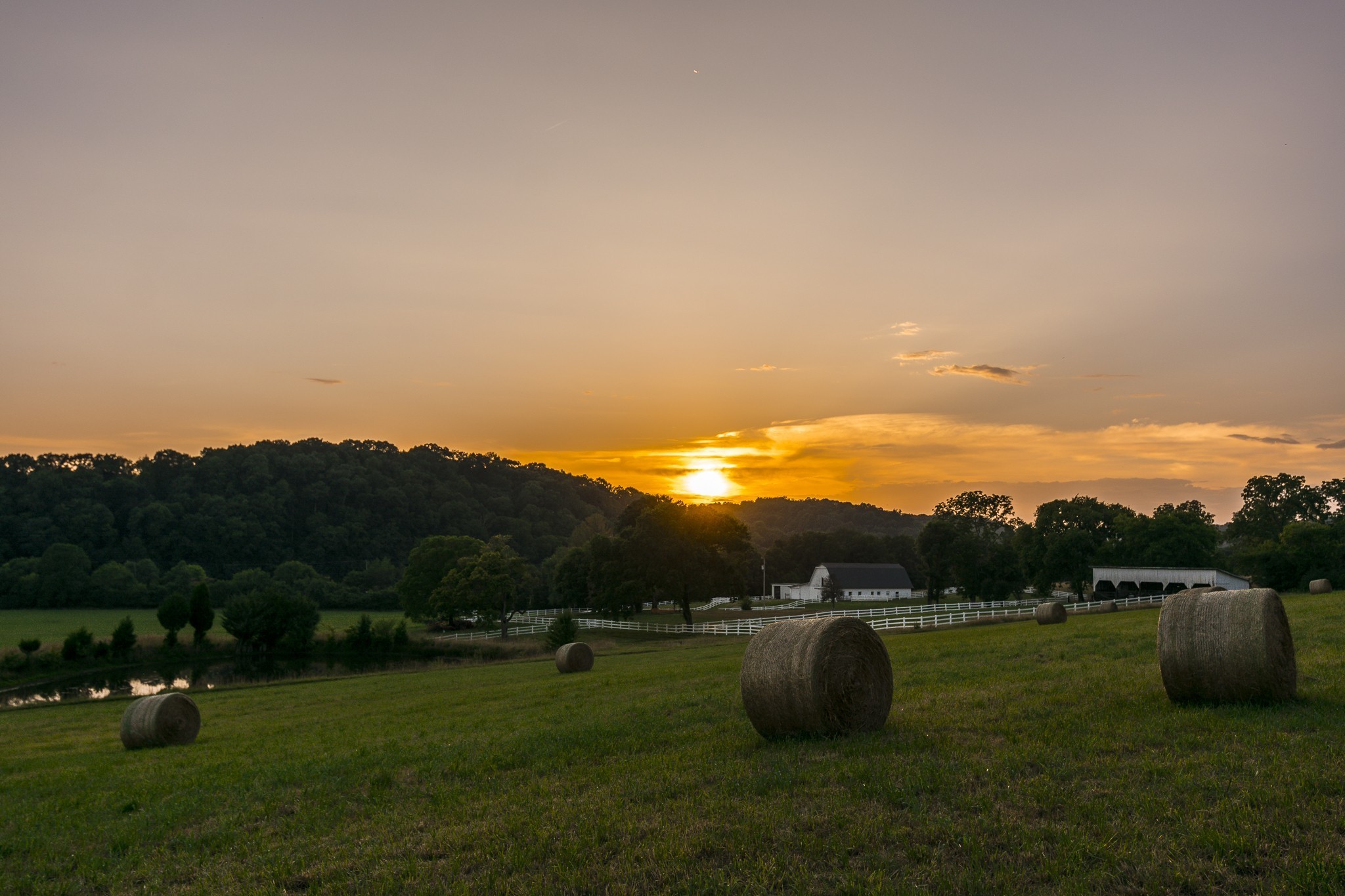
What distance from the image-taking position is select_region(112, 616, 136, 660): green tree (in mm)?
53750

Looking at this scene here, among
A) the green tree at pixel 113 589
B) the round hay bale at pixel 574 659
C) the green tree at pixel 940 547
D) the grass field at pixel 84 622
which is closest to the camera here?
the round hay bale at pixel 574 659

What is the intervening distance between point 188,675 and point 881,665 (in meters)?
49.0

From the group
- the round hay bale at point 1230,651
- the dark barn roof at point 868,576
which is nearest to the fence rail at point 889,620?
the round hay bale at point 1230,651

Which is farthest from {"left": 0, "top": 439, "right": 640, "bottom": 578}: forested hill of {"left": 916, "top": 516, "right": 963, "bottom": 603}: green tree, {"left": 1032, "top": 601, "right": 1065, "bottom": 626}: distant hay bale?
{"left": 1032, "top": 601, "right": 1065, "bottom": 626}: distant hay bale

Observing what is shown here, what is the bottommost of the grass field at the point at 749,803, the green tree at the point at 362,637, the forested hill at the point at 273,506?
the green tree at the point at 362,637

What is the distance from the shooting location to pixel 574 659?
3067cm

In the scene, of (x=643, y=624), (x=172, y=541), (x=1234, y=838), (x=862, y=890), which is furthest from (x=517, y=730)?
(x=172, y=541)

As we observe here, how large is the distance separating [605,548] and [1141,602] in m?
40.4

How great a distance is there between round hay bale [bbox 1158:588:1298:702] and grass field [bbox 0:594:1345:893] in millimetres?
319

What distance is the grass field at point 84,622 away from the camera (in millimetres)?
63031

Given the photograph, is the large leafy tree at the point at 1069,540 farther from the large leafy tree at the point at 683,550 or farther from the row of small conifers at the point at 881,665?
the row of small conifers at the point at 881,665

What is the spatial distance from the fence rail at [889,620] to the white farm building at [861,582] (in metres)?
33.4

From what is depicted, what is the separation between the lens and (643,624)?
225ft

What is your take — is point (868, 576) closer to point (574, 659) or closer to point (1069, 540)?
point (1069, 540)
